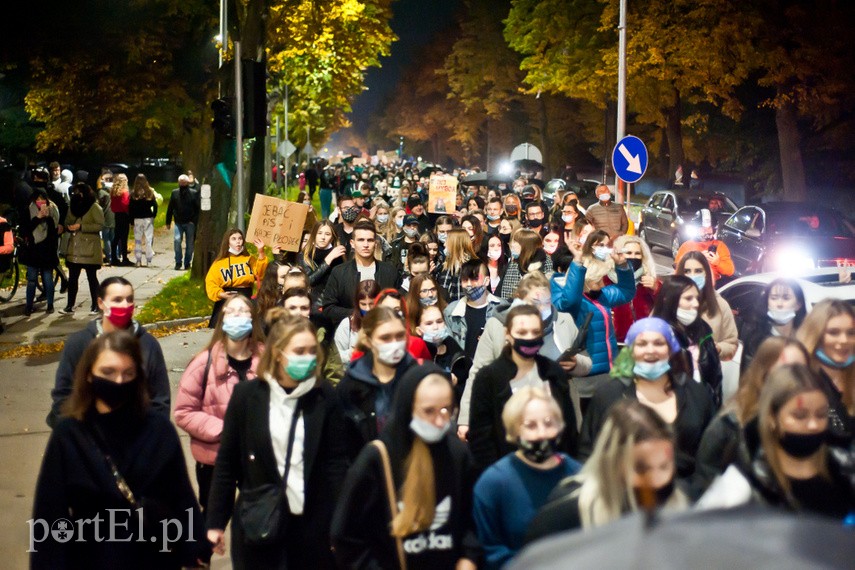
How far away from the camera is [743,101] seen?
137 feet

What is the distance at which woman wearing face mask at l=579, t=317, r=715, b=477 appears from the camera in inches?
232

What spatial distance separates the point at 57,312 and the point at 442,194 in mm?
6597

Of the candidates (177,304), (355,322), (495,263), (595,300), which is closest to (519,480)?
(355,322)

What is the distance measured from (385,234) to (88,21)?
11511 mm

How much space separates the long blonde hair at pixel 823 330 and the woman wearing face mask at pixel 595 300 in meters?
1.72

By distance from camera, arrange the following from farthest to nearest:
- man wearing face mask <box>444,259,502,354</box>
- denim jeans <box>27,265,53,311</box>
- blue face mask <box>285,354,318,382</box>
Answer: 1. denim jeans <box>27,265,53,311</box>
2. man wearing face mask <box>444,259,502,354</box>
3. blue face mask <box>285,354,318,382</box>

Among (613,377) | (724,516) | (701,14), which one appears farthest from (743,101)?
(724,516)

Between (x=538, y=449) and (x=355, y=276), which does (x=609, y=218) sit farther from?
(x=538, y=449)

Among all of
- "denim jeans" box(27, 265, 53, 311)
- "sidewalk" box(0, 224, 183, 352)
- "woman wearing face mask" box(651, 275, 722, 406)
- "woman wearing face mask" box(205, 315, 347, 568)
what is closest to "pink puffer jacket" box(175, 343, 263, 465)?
"woman wearing face mask" box(205, 315, 347, 568)

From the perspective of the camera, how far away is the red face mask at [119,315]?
6742 millimetres

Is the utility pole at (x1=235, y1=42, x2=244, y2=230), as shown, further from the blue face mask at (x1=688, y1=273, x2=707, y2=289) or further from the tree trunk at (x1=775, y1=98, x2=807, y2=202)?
the tree trunk at (x1=775, y1=98, x2=807, y2=202)

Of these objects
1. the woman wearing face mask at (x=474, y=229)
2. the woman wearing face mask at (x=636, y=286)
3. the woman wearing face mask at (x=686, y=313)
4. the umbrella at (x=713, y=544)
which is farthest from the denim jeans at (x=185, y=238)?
the umbrella at (x=713, y=544)

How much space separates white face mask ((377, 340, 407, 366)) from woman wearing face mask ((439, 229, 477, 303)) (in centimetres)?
526

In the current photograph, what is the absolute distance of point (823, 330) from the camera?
6.26 m
